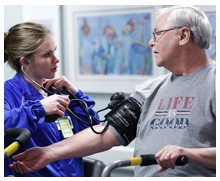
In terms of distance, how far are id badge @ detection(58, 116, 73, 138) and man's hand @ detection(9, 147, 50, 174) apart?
0.27 metres

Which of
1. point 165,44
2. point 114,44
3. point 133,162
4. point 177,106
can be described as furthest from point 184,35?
point 114,44

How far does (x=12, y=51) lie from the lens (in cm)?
155

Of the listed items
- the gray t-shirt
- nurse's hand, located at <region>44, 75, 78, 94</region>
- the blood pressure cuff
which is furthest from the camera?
nurse's hand, located at <region>44, 75, 78, 94</region>

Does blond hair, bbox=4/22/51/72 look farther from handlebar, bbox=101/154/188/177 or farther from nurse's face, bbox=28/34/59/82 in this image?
handlebar, bbox=101/154/188/177

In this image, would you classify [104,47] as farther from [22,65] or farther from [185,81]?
[185,81]

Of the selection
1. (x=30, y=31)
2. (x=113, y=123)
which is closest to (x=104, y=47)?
(x=30, y=31)

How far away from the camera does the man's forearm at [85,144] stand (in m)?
1.35

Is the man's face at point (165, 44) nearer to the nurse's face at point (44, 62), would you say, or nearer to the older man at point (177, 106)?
the older man at point (177, 106)

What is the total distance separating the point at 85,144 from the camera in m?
1.39

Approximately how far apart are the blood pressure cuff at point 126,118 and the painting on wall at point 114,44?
1.18 meters

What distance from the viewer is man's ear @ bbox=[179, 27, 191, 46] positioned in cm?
124

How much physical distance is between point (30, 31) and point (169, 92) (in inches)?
32.6

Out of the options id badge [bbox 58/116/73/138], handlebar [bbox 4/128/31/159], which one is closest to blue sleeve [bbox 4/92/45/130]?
handlebar [bbox 4/128/31/159]

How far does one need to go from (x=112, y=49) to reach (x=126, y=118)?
1.38m
